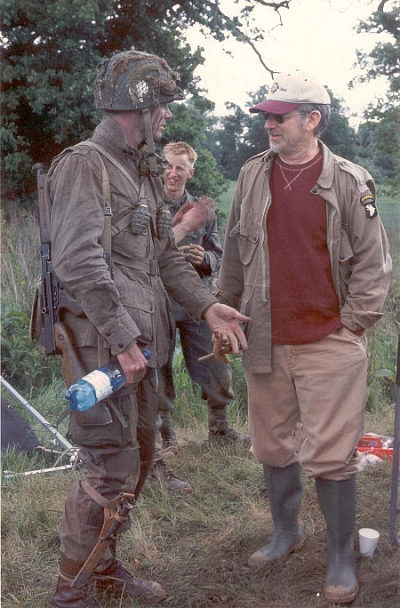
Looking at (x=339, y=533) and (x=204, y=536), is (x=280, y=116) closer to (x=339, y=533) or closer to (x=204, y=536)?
(x=339, y=533)

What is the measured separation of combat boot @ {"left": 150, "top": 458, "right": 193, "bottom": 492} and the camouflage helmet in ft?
8.19

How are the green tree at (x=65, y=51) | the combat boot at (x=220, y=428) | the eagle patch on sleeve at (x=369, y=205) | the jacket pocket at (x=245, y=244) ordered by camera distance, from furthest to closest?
the green tree at (x=65, y=51) → the combat boot at (x=220, y=428) → the jacket pocket at (x=245, y=244) → the eagle patch on sleeve at (x=369, y=205)

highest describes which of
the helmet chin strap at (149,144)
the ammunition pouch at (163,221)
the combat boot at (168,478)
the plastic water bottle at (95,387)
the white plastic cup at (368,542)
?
the helmet chin strap at (149,144)

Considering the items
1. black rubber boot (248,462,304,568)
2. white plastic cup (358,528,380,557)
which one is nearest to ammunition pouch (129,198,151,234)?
black rubber boot (248,462,304,568)

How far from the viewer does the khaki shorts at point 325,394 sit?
3453 mm

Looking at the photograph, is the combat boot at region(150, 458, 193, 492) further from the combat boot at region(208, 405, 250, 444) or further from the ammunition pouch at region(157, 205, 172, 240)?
the ammunition pouch at region(157, 205, 172, 240)

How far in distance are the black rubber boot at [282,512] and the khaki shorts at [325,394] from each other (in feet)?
0.64

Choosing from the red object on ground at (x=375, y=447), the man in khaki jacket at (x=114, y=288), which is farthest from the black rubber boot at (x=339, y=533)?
the red object on ground at (x=375, y=447)

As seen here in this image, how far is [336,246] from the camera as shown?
346 centimetres

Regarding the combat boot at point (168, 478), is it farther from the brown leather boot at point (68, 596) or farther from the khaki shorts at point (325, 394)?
the brown leather boot at point (68, 596)

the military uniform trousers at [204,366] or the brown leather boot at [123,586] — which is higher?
the military uniform trousers at [204,366]

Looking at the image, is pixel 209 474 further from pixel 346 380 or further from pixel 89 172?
pixel 89 172

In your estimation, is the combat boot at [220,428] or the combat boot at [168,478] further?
the combat boot at [220,428]

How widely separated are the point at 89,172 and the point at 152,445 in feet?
4.42
